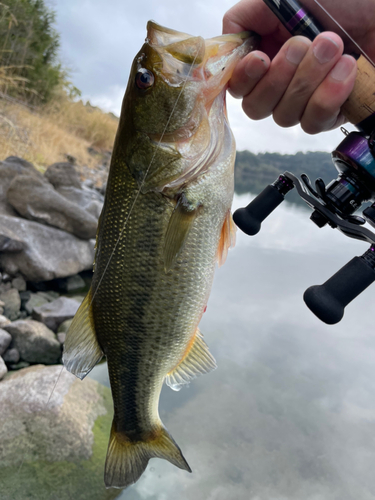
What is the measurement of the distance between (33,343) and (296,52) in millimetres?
3864

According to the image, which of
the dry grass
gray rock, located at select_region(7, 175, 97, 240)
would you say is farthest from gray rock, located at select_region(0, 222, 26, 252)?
the dry grass

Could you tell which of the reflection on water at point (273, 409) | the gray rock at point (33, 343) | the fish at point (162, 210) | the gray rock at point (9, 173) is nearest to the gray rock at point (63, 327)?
the gray rock at point (33, 343)

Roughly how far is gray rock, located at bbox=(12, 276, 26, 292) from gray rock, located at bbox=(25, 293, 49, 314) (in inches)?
7.0

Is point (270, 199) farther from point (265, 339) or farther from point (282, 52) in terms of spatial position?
point (265, 339)

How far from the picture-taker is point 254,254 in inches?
358

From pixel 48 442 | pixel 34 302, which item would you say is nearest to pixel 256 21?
pixel 48 442

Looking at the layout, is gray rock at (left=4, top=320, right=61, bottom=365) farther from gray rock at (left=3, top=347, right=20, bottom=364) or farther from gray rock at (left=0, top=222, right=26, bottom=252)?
gray rock at (left=0, top=222, right=26, bottom=252)

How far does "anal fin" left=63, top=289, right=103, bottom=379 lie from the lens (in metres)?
1.46

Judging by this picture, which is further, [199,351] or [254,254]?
[254,254]

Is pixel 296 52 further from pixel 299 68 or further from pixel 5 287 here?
pixel 5 287

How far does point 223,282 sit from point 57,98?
13894 millimetres

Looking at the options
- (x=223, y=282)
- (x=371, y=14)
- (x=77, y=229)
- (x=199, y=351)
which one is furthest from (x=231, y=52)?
(x=223, y=282)

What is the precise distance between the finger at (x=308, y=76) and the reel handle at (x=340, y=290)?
0.81 meters

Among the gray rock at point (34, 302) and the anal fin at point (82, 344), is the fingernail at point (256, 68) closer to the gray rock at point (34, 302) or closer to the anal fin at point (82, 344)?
the anal fin at point (82, 344)
